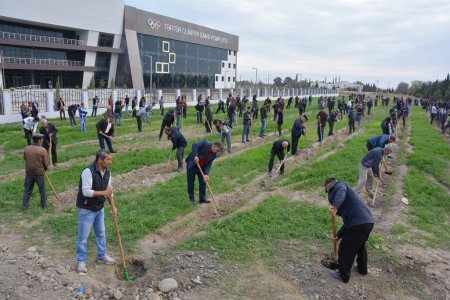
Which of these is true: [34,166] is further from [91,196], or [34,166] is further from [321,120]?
[321,120]

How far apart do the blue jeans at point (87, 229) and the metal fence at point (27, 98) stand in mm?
19415

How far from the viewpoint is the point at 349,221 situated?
600 centimetres

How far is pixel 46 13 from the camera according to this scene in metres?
40.9

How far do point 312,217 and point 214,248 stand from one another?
2682mm

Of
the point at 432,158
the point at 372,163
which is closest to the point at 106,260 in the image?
the point at 372,163

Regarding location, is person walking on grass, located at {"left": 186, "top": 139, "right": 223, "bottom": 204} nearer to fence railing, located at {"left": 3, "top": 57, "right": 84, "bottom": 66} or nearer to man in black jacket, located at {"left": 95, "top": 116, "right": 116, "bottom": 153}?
man in black jacket, located at {"left": 95, "top": 116, "right": 116, "bottom": 153}

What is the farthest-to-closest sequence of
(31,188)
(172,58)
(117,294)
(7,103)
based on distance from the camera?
(172,58) → (7,103) → (31,188) → (117,294)

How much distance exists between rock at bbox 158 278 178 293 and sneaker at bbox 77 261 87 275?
123 cm

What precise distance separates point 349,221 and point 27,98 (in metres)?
22.5

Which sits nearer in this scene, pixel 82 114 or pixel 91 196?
pixel 91 196

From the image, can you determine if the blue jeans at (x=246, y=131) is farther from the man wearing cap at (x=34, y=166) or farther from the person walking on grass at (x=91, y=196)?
the person walking on grass at (x=91, y=196)

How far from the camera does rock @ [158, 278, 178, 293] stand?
5.70m

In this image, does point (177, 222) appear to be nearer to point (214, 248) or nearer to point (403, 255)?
point (214, 248)

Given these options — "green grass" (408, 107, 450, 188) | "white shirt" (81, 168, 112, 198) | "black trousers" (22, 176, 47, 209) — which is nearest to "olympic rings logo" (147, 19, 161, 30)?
"green grass" (408, 107, 450, 188)
